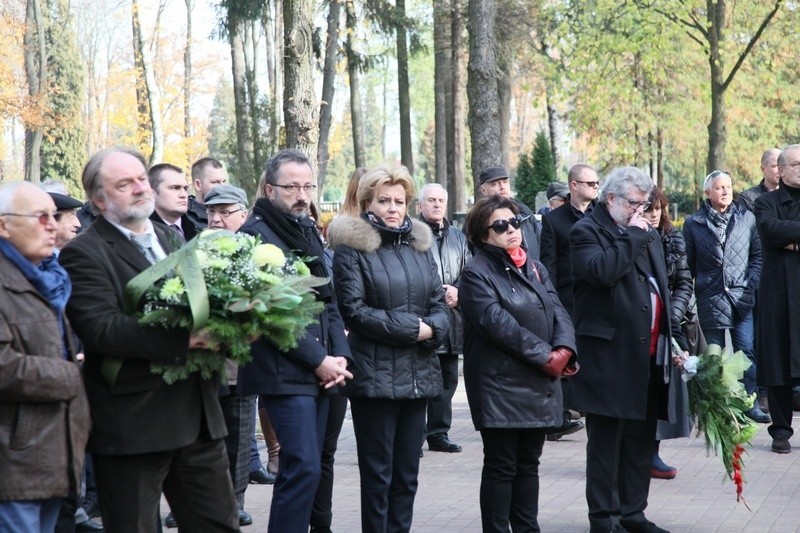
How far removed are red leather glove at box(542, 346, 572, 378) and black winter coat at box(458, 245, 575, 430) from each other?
0.03 meters

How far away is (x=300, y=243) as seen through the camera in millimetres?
6242

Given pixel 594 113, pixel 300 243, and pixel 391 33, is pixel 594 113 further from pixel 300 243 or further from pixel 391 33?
pixel 300 243

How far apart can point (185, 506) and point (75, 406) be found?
0.74 m

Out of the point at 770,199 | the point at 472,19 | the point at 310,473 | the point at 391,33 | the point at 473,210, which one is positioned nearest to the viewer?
the point at 310,473

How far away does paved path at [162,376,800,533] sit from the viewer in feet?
24.6

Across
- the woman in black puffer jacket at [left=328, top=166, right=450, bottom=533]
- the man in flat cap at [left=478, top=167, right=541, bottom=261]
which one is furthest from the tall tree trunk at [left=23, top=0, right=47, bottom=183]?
the woman in black puffer jacket at [left=328, top=166, right=450, bottom=533]

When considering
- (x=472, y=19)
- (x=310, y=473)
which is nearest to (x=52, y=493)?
(x=310, y=473)

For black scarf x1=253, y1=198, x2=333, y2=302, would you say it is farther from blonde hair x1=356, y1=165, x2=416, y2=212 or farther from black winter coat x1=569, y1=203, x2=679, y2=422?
black winter coat x1=569, y1=203, x2=679, y2=422

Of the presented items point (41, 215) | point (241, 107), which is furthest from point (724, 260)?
point (241, 107)

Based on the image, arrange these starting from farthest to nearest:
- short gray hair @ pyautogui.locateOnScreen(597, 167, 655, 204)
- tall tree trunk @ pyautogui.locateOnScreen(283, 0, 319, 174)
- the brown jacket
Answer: tall tree trunk @ pyautogui.locateOnScreen(283, 0, 319, 174)
short gray hair @ pyautogui.locateOnScreen(597, 167, 655, 204)
the brown jacket

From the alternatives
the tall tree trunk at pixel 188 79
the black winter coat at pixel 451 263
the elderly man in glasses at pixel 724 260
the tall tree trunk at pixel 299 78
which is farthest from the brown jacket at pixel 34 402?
the tall tree trunk at pixel 188 79

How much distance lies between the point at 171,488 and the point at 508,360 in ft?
7.06

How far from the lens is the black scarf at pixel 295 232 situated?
6195 mm

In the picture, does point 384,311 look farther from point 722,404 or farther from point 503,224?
point 722,404
